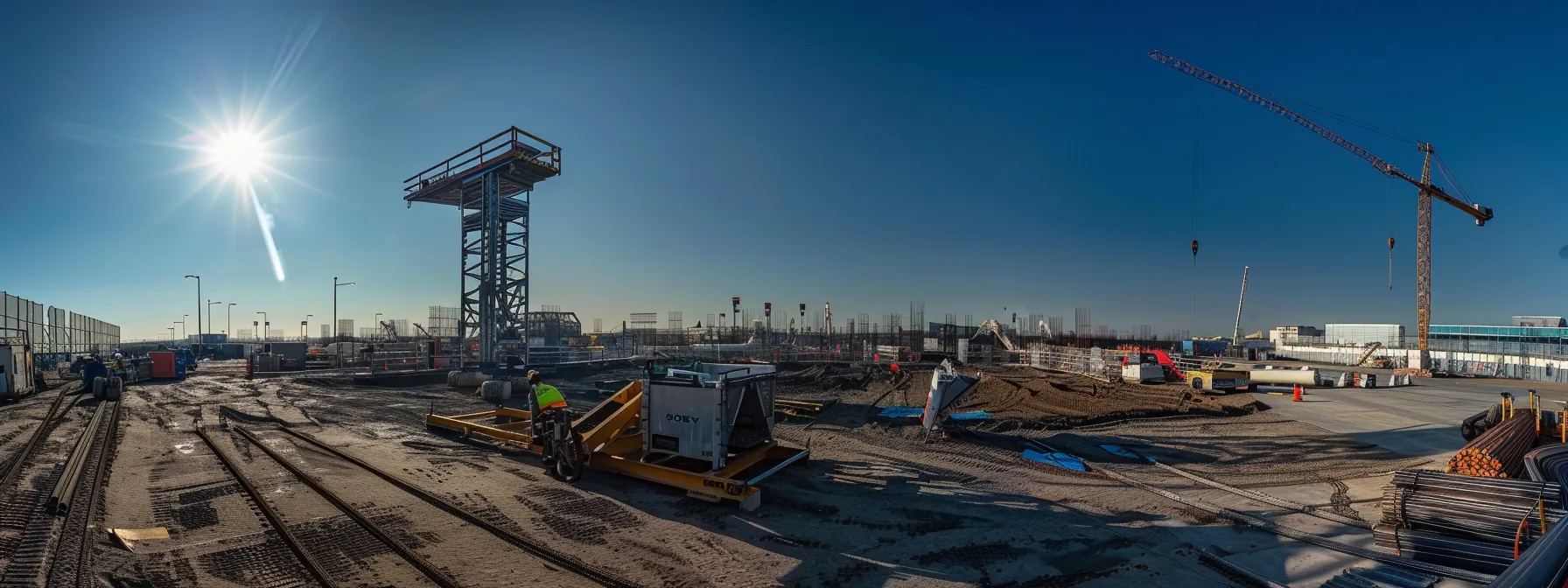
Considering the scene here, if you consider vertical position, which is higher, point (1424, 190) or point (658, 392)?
point (1424, 190)

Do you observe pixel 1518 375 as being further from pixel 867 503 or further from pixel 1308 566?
pixel 867 503

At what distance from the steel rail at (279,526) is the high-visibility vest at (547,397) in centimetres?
343

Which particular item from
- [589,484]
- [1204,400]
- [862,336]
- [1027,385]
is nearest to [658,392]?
[589,484]

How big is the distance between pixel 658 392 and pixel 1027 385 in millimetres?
15652

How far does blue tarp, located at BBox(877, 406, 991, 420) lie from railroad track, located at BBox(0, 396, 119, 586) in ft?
44.2

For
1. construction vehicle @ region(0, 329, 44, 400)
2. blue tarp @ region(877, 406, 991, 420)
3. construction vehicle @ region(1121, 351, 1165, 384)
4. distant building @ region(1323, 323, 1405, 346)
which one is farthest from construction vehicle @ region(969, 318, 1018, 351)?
distant building @ region(1323, 323, 1405, 346)

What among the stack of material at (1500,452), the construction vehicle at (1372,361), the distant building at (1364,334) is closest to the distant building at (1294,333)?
the distant building at (1364,334)

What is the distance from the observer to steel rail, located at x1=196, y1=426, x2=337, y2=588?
5402 mm

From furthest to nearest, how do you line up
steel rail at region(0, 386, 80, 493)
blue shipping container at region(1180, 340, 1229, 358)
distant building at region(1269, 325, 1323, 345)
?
distant building at region(1269, 325, 1323, 345) → blue shipping container at region(1180, 340, 1229, 358) → steel rail at region(0, 386, 80, 493)

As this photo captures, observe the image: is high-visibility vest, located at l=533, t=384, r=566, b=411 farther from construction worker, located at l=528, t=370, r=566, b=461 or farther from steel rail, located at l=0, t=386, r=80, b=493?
steel rail, located at l=0, t=386, r=80, b=493

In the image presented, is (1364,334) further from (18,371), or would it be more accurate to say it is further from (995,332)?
(18,371)

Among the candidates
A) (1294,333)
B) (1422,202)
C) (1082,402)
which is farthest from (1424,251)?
(1082,402)

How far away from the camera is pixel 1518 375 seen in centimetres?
3925

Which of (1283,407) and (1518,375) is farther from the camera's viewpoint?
(1518,375)
